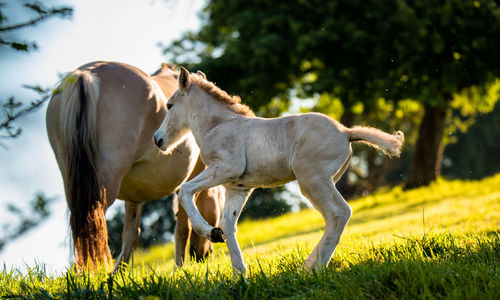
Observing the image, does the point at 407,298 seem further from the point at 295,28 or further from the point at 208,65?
the point at 208,65

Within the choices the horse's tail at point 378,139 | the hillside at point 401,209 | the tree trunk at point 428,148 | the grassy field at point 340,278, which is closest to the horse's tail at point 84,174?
the grassy field at point 340,278

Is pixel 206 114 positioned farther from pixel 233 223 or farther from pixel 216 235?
pixel 216 235

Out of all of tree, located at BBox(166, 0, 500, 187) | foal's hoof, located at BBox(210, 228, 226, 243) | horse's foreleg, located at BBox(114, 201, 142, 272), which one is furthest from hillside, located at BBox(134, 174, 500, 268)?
foal's hoof, located at BBox(210, 228, 226, 243)

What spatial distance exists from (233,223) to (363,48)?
1162 centimetres

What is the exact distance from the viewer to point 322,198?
4352mm

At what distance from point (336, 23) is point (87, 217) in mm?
11521

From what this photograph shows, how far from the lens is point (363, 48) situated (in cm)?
1531

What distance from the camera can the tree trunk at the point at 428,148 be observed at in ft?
59.3

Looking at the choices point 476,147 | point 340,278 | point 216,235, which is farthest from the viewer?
point 476,147

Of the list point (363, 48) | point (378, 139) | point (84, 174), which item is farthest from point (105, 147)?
point (363, 48)

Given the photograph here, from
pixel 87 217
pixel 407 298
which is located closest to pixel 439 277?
pixel 407 298

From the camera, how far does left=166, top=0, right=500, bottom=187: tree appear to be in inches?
568

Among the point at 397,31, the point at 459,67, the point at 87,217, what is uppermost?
the point at 397,31

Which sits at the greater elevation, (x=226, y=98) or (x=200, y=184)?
(x=226, y=98)
